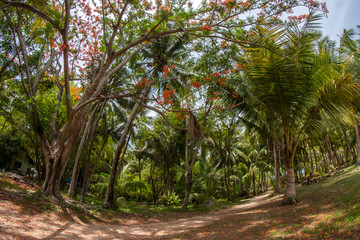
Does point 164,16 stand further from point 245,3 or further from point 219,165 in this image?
point 219,165

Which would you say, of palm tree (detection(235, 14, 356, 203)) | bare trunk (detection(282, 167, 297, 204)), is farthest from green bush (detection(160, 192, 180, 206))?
palm tree (detection(235, 14, 356, 203))

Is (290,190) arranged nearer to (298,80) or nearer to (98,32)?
(298,80)

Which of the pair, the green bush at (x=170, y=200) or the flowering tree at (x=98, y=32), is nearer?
the flowering tree at (x=98, y=32)

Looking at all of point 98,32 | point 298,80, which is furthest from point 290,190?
point 98,32

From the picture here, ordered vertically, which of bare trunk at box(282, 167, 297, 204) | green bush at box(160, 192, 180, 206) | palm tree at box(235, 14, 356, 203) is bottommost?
green bush at box(160, 192, 180, 206)

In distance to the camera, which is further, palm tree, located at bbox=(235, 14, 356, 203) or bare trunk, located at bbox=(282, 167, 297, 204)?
bare trunk, located at bbox=(282, 167, 297, 204)

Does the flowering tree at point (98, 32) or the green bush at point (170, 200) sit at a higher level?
the flowering tree at point (98, 32)

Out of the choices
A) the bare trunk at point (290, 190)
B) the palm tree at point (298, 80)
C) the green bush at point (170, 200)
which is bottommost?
the green bush at point (170, 200)

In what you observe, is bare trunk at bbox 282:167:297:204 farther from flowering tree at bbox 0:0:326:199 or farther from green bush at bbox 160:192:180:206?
green bush at bbox 160:192:180:206

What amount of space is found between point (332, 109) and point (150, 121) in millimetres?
13249

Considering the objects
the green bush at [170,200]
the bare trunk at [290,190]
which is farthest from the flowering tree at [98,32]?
the green bush at [170,200]

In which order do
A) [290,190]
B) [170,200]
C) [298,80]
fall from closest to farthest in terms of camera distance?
[298,80] < [290,190] < [170,200]

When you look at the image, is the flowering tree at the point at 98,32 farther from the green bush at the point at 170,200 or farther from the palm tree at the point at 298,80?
the green bush at the point at 170,200

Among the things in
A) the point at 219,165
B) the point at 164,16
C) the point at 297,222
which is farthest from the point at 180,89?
the point at 219,165
